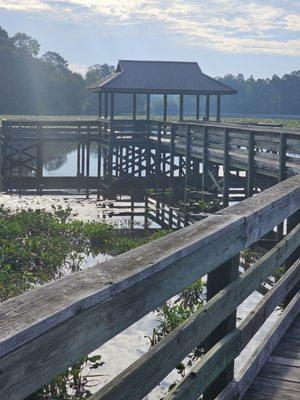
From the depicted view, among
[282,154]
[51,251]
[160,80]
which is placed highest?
[160,80]

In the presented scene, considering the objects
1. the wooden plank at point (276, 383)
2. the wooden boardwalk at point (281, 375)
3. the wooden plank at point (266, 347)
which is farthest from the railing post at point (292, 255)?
the wooden plank at point (276, 383)

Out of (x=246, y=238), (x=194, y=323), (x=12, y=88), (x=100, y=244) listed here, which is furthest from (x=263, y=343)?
(x=12, y=88)

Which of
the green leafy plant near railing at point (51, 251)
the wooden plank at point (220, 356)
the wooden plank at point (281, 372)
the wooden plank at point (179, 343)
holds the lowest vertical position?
the green leafy plant near railing at point (51, 251)

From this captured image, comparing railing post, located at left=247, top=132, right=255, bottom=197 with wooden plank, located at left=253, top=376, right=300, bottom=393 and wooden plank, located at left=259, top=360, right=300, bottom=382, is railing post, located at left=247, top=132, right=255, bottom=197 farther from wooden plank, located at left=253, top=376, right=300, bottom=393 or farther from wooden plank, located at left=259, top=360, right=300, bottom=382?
wooden plank, located at left=253, top=376, right=300, bottom=393

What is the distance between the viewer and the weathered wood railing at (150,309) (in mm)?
1592

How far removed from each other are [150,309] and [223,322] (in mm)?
937

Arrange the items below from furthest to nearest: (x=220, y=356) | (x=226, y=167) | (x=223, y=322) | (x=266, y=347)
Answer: (x=226, y=167) → (x=266, y=347) → (x=223, y=322) → (x=220, y=356)

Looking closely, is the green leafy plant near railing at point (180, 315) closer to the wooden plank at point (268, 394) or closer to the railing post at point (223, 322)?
the wooden plank at point (268, 394)

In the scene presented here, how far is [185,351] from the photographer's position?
2.49 m

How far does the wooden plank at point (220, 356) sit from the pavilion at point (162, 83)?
2656 centimetres

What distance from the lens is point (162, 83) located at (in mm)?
31453

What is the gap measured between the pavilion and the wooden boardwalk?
1033 inches

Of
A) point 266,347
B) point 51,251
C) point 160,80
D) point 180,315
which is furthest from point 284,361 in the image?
point 160,80

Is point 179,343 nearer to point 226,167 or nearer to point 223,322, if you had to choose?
point 223,322
